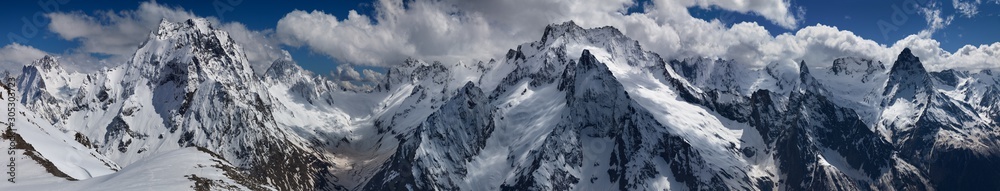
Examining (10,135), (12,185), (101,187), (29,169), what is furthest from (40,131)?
(101,187)

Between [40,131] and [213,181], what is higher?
[40,131]

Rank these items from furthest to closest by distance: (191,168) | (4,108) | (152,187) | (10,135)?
1. (4,108)
2. (10,135)
3. (191,168)
4. (152,187)

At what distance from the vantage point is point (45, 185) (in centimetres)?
7112

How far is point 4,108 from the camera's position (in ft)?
385

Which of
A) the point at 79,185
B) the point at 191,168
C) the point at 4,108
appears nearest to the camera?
the point at 79,185

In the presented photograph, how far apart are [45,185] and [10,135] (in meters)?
24.8

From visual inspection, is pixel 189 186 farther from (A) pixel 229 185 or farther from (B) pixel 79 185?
(B) pixel 79 185

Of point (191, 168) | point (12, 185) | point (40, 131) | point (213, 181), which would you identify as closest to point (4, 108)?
point (40, 131)

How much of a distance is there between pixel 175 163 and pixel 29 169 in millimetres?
16673

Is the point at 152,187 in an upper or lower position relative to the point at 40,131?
lower

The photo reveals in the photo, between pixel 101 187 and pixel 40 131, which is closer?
pixel 101 187

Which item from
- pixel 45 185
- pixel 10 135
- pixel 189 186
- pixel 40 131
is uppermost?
pixel 40 131

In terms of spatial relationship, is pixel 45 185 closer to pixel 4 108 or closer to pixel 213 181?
pixel 213 181

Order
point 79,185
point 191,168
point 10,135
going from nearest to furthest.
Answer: point 79,185
point 191,168
point 10,135
